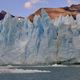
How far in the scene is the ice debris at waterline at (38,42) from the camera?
173 ft

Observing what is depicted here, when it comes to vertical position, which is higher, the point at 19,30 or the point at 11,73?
the point at 19,30

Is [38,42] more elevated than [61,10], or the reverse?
[61,10]

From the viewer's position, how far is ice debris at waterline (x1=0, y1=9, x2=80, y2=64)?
52.6 metres

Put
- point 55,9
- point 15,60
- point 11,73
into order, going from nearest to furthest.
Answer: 1. point 11,73
2. point 15,60
3. point 55,9

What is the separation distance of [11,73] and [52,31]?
17601 mm

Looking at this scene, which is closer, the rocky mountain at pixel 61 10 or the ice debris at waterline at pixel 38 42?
the ice debris at waterline at pixel 38 42

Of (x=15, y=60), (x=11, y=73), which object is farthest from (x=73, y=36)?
(x=11, y=73)

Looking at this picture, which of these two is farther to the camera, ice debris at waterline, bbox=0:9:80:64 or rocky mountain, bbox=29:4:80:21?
rocky mountain, bbox=29:4:80:21

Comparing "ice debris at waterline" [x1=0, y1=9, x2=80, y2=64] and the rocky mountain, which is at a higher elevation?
the rocky mountain

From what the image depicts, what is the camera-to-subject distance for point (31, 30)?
177 feet

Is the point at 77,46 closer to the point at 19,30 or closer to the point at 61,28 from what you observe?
the point at 61,28

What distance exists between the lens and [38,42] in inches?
2083

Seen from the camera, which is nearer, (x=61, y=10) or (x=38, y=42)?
(x=38, y=42)

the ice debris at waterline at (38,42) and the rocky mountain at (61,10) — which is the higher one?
the rocky mountain at (61,10)
